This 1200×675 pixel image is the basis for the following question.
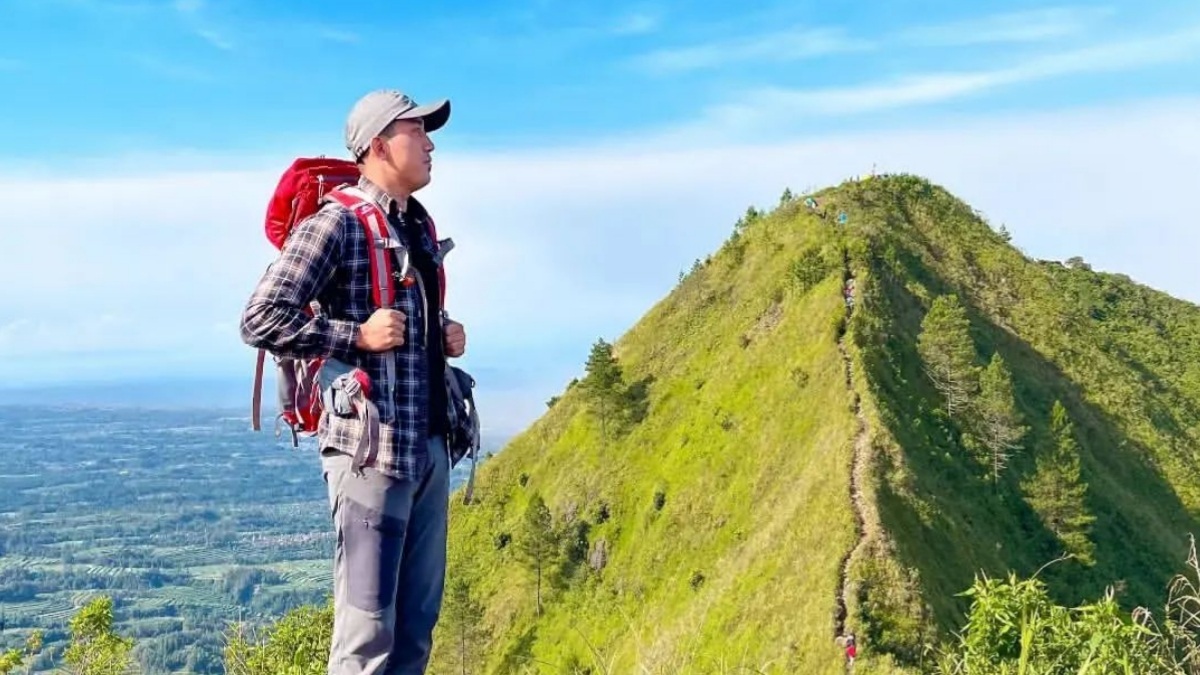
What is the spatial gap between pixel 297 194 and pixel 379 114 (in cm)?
57

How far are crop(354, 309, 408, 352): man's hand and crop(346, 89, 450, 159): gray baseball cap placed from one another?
0.90 meters

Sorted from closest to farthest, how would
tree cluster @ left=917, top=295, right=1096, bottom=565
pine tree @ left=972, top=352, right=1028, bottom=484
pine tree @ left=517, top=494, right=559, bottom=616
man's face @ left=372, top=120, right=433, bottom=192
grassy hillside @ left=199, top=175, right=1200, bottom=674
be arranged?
man's face @ left=372, top=120, right=433, bottom=192
grassy hillside @ left=199, top=175, right=1200, bottom=674
tree cluster @ left=917, top=295, right=1096, bottom=565
pine tree @ left=972, top=352, right=1028, bottom=484
pine tree @ left=517, top=494, right=559, bottom=616

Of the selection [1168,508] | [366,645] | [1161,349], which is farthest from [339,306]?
[1161,349]

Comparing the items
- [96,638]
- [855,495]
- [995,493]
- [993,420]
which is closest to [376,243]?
[96,638]

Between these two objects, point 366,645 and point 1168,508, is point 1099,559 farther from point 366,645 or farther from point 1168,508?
point 366,645

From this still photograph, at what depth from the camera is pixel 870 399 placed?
45.2 meters

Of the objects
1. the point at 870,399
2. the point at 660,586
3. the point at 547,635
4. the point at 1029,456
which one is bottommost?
the point at 547,635

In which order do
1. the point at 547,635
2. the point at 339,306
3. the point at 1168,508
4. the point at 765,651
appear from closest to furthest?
the point at 339,306, the point at 765,651, the point at 547,635, the point at 1168,508

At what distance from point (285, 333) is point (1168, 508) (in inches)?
2759

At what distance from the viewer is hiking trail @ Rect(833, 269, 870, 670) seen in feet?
110

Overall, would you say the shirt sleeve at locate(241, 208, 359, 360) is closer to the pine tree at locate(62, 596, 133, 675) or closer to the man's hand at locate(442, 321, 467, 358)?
the man's hand at locate(442, 321, 467, 358)

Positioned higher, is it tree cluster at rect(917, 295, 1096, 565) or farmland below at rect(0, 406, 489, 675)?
tree cluster at rect(917, 295, 1096, 565)

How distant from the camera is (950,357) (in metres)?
54.3

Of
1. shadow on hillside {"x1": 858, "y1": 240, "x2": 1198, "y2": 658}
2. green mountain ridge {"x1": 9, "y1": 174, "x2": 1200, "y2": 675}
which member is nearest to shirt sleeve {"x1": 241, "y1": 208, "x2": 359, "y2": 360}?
green mountain ridge {"x1": 9, "y1": 174, "x2": 1200, "y2": 675}
